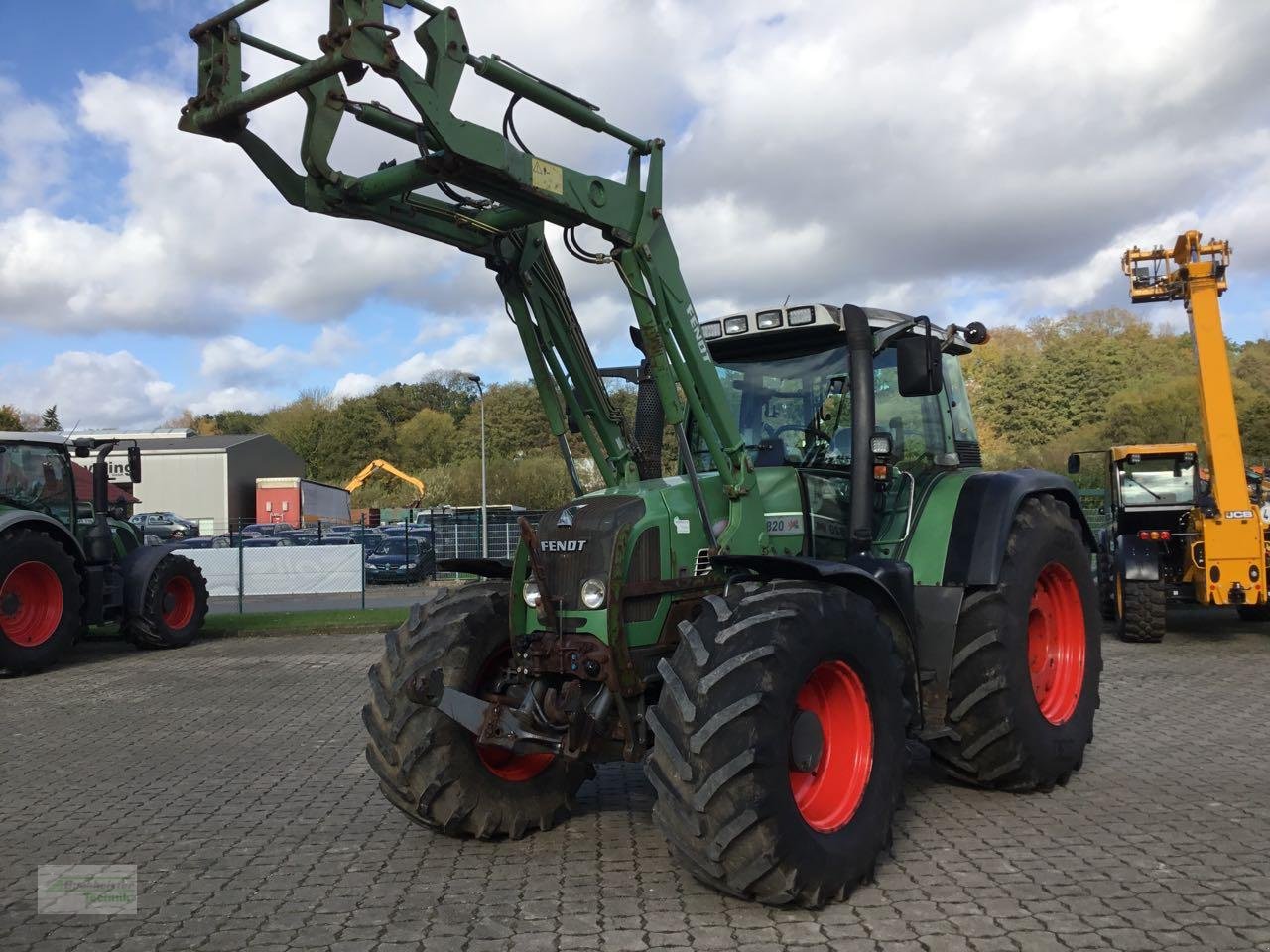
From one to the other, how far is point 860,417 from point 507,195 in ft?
6.71

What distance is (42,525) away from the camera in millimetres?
12258

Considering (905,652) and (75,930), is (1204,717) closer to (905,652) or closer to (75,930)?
(905,652)

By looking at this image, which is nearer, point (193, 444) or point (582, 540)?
point (582, 540)

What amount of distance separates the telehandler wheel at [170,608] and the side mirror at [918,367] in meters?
11.3

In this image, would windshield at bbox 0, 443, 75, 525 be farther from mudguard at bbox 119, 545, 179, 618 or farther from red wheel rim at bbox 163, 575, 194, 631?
red wheel rim at bbox 163, 575, 194, 631

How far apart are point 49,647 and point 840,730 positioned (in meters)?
10.5

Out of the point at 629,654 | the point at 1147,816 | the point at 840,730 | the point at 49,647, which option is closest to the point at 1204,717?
the point at 1147,816

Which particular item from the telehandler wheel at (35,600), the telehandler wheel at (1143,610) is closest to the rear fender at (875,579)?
the telehandler wheel at (1143,610)

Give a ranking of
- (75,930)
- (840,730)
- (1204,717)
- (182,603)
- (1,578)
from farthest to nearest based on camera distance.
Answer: (182,603), (1,578), (1204,717), (840,730), (75,930)

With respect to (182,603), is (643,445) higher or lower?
higher

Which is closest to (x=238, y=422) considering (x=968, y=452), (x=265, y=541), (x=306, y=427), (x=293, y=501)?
(x=306, y=427)

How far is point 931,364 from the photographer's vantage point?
17.4ft

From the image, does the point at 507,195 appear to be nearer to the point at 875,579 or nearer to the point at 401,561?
the point at 875,579

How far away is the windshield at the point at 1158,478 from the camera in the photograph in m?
13.7
